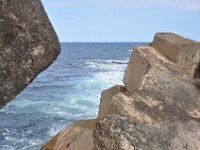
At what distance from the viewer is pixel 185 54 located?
5738 mm

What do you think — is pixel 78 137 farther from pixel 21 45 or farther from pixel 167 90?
pixel 21 45

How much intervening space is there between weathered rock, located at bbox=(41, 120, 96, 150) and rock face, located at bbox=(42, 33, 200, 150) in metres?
0.01

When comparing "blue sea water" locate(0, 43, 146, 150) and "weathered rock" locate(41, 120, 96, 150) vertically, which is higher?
"weathered rock" locate(41, 120, 96, 150)

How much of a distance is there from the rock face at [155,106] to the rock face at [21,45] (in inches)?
37.6

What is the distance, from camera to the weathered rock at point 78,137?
472 centimetres

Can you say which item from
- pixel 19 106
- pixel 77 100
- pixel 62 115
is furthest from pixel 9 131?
pixel 77 100

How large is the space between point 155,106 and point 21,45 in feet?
5.72

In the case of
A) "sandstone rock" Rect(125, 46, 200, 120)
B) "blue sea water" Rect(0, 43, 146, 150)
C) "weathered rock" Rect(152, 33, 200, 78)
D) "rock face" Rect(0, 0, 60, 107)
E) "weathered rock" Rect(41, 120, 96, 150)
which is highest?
"rock face" Rect(0, 0, 60, 107)

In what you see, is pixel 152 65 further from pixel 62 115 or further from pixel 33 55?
pixel 62 115

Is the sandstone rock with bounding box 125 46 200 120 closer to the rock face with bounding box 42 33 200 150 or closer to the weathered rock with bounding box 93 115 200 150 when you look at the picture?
the rock face with bounding box 42 33 200 150

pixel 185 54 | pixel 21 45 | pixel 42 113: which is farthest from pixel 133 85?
pixel 42 113

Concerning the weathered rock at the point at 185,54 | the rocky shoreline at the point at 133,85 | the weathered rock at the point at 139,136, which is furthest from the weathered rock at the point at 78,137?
the weathered rock at the point at 185,54

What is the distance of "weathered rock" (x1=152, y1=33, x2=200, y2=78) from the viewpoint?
5719 mm

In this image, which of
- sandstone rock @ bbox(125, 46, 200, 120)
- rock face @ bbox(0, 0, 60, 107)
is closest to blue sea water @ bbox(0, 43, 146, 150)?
sandstone rock @ bbox(125, 46, 200, 120)
